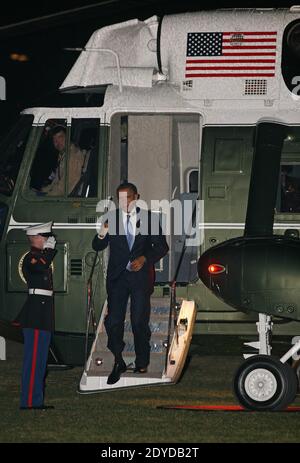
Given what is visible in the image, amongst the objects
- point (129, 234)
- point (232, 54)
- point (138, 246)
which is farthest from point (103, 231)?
point (232, 54)

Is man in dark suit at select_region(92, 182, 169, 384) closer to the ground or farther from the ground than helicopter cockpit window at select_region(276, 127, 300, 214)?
closer to the ground

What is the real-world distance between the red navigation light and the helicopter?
87 cm

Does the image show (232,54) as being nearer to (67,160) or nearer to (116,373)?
(67,160)

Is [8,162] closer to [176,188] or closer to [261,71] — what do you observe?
[176,188]

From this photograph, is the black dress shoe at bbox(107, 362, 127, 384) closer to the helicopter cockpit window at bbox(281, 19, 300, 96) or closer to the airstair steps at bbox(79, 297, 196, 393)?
the airstair steps at bbox(79, 297, 196, 393)

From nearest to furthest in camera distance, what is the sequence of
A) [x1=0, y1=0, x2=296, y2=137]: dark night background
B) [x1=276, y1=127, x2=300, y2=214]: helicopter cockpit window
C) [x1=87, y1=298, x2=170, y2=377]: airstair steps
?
[x1=87, y1=298, x2=170, y2=377]: airstair steps → [x1=276, y1=127, x2=300, y2=214]: helicopter cockpit window → [x1=0, y1=0, x2=296, y2=137]: dark night background

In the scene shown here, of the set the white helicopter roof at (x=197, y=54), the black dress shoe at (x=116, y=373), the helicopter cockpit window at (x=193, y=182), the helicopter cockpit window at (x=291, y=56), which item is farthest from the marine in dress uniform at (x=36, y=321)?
the helicopter cockpit window at (x=291, y=56)

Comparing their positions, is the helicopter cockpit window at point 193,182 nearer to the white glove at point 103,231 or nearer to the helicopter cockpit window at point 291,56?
the helicopter cockpit window at point 291,56

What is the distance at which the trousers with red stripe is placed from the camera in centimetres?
1102

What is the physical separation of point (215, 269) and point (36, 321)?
1.86 m

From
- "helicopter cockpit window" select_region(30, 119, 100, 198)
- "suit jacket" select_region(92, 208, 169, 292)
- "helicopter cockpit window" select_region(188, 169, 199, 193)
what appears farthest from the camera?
"helicopter cockpit window" select_region(188, 169, 199, 193)

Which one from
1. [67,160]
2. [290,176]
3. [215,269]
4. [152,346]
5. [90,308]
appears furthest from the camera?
[67,160]

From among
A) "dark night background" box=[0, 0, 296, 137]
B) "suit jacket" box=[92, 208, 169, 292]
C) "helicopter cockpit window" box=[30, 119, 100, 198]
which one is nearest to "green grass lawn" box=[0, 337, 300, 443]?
"suit jacket" box=[92, 208, 169, 292]

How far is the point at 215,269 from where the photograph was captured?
441 inches
